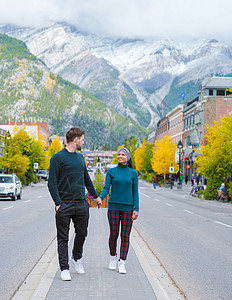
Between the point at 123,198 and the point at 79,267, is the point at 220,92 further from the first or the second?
the point at 79,267

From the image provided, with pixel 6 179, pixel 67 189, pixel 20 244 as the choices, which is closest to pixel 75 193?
pixel 67 189

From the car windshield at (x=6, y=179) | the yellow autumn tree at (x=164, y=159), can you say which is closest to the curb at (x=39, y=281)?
the car windshield at (x=6, y=179)

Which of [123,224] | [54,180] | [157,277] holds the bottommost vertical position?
[157,277]

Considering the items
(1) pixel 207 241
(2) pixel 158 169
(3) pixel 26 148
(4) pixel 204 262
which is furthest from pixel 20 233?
(2) pixel 158 169

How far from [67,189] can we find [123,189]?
0.96m

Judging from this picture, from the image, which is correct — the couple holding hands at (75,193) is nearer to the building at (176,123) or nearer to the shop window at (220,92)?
the shop window at (220,92)

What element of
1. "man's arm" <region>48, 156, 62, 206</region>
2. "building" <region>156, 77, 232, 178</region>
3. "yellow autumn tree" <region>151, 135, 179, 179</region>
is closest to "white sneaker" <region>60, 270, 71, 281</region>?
"man's arm" <region>48, 156, 62, 206</region>

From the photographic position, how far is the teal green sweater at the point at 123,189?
7246 millimetres

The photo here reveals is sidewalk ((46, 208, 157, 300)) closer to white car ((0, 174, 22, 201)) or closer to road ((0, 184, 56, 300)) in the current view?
road ((0, 184, 56, 300))

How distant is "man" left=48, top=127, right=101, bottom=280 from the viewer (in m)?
6.63

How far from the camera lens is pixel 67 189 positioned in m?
6.70

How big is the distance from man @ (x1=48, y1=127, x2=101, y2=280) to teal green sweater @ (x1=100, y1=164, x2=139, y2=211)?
0.60 m

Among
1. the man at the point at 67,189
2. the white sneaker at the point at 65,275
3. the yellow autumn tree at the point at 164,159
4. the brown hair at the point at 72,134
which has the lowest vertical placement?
the white sneaker at the point at 65,275

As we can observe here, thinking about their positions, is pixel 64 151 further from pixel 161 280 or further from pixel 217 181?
pixel 217 181
